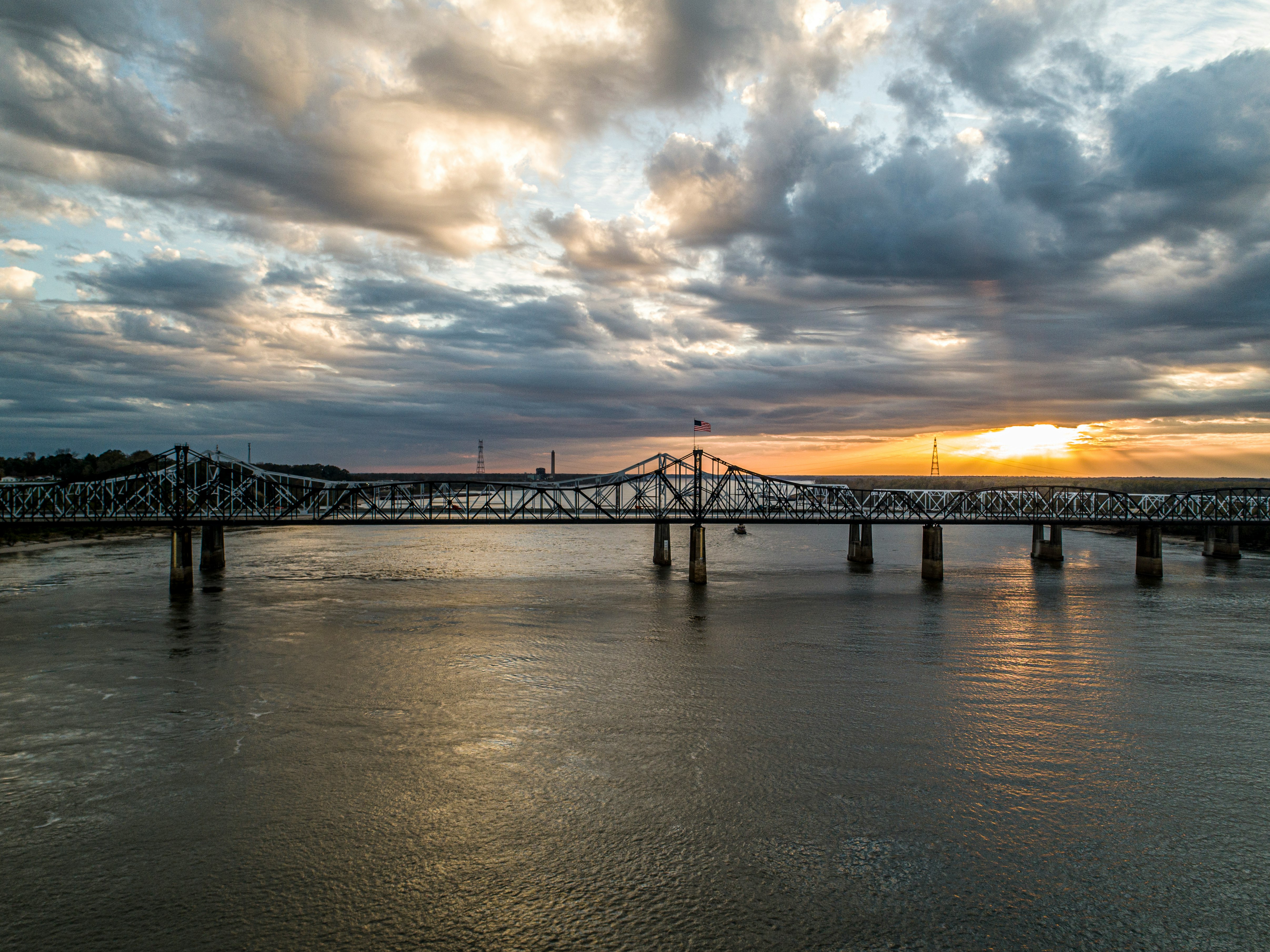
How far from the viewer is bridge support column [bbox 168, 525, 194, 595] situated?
75562 mm

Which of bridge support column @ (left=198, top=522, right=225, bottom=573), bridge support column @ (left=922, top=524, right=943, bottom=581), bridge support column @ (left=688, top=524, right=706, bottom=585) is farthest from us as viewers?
bridge support column @ (left=198, top=522, right=225, bottom=573)

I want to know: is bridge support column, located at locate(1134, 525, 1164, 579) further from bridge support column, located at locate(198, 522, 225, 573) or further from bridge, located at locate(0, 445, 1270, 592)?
bridge support column, located at locate(198, 522, 225, 573)

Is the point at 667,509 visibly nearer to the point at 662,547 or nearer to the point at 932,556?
the point at 662,547

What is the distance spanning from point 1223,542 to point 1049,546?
27767mm

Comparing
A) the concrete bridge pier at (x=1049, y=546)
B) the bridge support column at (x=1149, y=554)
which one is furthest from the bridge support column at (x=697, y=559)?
the concrete bridge pier at (x=1049, y=546)

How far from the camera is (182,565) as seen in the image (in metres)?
76.3

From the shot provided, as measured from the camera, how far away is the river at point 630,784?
19.8 m

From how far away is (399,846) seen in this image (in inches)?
914

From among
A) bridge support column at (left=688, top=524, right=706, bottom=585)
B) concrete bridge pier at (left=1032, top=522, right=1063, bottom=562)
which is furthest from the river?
concrete bridge pier at (left=1032, top=522, right=1063, bottom=562)

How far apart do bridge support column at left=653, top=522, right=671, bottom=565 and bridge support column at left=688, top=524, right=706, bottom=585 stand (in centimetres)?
1444

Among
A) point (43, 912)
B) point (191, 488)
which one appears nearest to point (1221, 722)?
point (43, 912)

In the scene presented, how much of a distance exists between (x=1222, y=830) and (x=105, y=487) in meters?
131

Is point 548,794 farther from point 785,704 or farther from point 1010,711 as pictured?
point 1010,711

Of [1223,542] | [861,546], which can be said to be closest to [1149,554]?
[1223,542]
